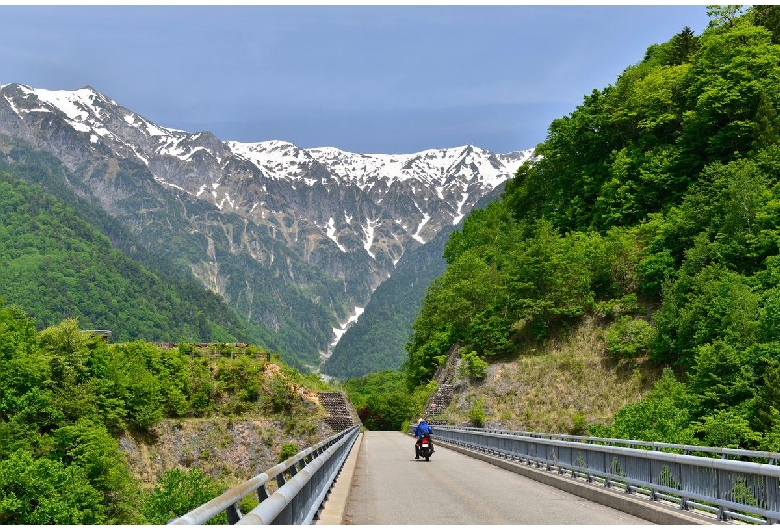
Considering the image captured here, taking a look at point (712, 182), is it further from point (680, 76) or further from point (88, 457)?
point (88, 457)

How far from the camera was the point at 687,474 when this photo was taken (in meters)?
14.6

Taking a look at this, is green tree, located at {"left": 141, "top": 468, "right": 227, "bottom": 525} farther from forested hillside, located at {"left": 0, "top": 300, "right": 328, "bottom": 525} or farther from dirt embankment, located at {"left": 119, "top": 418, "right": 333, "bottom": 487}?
dirt embankment, located at {"left": 119, "top": 418, "right": 333, "bottom": 487}

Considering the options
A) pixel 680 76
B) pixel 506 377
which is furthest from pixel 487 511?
pixel 680 76

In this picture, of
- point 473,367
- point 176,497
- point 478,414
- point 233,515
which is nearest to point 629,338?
point 478,414

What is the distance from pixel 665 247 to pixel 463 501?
48.6m

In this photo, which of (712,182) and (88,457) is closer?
(712,182)

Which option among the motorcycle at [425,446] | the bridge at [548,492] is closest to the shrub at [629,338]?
the motorcycle at [425,446]

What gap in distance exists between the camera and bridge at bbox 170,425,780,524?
37.5 feet

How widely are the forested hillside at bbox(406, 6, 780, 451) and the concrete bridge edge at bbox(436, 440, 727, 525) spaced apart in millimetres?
11157

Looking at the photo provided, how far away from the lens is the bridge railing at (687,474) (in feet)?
39.0

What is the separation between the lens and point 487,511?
1566 cm

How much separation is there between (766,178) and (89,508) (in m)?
55.6

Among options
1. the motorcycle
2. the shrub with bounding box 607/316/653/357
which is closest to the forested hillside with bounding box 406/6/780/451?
the shrub with bounding box 607/316/653/357

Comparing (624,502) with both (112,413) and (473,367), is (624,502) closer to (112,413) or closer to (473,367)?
(473,367)
